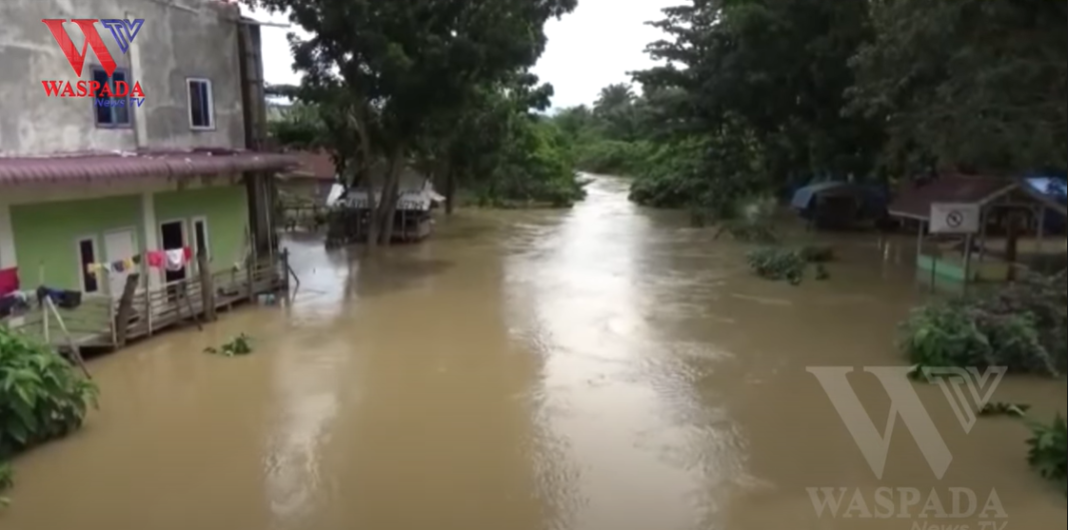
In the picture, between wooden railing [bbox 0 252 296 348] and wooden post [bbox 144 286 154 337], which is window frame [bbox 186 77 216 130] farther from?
wooden post [bbox 144 286 154 337]

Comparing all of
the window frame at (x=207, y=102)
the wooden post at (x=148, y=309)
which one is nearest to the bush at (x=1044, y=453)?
the wooden post at (x=148, y=309)

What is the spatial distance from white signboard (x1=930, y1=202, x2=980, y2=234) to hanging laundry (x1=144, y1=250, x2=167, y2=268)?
1394 cm

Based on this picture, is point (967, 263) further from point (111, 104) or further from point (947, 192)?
point (111, 104)

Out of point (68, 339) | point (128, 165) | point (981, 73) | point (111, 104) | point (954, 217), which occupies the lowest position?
point (68, 339)

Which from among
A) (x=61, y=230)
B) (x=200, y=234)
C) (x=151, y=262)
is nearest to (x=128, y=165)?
(x=61, y=230)

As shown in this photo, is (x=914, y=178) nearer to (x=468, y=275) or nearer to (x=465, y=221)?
(x=468, y=275)

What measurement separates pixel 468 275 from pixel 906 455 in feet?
41.1

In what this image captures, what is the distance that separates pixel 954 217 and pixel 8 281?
623 inches

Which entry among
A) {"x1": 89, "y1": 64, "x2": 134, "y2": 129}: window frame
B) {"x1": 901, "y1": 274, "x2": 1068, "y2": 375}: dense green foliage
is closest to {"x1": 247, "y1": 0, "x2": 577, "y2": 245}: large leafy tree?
{"x1": 89, "y1": 64, "x2": 134, "y2": 129}: window frame

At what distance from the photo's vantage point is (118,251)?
44.5ft

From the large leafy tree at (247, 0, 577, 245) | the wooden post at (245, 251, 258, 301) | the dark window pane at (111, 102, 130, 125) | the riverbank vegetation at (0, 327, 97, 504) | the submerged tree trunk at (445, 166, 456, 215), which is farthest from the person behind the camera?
the submerged tree trunk at (445, 166, 456, 215)

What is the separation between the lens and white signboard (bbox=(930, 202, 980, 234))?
1582 centimetres

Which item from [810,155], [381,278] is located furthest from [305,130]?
[810,155]

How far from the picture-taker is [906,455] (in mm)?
8328
